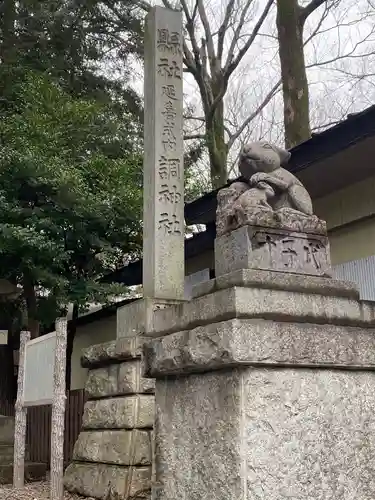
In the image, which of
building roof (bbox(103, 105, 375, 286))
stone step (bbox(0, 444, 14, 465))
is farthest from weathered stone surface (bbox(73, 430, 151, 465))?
building roof (bbox(103, 105, 375, 286))

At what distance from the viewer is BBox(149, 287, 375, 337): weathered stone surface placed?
9.69 feet

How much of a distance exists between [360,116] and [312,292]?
404cm

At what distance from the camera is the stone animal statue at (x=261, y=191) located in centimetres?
348

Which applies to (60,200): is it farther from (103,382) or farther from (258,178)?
(258,178)

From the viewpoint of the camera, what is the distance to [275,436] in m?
2.85

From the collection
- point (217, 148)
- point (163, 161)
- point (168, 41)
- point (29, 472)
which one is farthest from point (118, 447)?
point (217, 148)

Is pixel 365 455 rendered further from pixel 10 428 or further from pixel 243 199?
pixel 10 428

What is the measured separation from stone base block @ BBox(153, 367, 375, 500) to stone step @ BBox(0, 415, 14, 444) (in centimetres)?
714

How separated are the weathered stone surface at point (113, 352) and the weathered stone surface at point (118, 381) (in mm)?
67

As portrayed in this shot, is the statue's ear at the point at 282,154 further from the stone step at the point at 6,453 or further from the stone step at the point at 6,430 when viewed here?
the stone step at the point at 6,430

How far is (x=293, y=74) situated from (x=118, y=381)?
918cm

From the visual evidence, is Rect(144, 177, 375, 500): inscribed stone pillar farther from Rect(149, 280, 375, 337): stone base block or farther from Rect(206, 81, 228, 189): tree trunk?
Rect(206, 81, 228, 189): tree trunk

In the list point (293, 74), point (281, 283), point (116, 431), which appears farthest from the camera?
point (293, 74)

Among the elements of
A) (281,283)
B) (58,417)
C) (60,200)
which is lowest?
(58,417)
